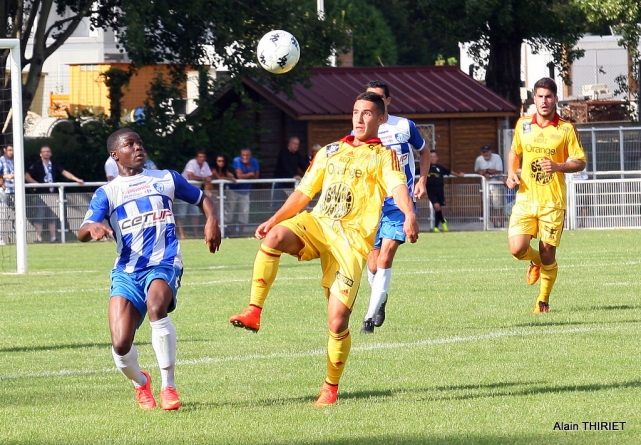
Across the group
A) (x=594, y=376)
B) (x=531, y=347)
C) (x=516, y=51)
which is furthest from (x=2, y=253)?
(x=516, y=51)

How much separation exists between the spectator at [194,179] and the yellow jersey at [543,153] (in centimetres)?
1274

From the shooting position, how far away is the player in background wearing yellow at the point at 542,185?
1130 centimetres

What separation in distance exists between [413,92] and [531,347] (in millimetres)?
23109

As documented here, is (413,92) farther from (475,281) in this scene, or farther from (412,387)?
(412,387)

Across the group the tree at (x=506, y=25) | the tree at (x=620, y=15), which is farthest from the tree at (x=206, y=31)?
the tree at (x=506, y=25)

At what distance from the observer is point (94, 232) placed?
674 centimetres

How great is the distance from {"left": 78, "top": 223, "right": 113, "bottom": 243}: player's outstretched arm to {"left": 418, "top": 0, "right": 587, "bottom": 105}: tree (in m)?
27.1

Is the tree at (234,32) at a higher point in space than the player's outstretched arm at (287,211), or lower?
higher

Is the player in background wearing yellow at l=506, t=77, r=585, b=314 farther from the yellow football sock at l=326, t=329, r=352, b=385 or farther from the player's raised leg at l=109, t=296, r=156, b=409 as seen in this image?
the player's raised leg at l=109, t=296, r=156, b=409

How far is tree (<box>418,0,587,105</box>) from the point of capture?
33.3 metres

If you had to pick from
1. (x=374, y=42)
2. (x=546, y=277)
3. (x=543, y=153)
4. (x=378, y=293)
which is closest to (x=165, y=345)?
(x=378, y=293)

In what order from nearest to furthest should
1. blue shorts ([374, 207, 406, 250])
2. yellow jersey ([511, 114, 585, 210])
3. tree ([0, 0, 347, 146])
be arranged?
blue shorts ([374, 207, 406, 250])
yellow jersey ([511, 114, 585, 210])
tree ([0, 0, 347, 146])

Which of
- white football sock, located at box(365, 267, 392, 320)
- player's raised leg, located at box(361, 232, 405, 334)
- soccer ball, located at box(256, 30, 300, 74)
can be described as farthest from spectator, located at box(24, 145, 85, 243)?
white football sock, located at box(365, 267, 392, 320)

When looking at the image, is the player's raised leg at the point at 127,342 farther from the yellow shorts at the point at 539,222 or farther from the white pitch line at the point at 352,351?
the yellow shorts at the point at 539,222
